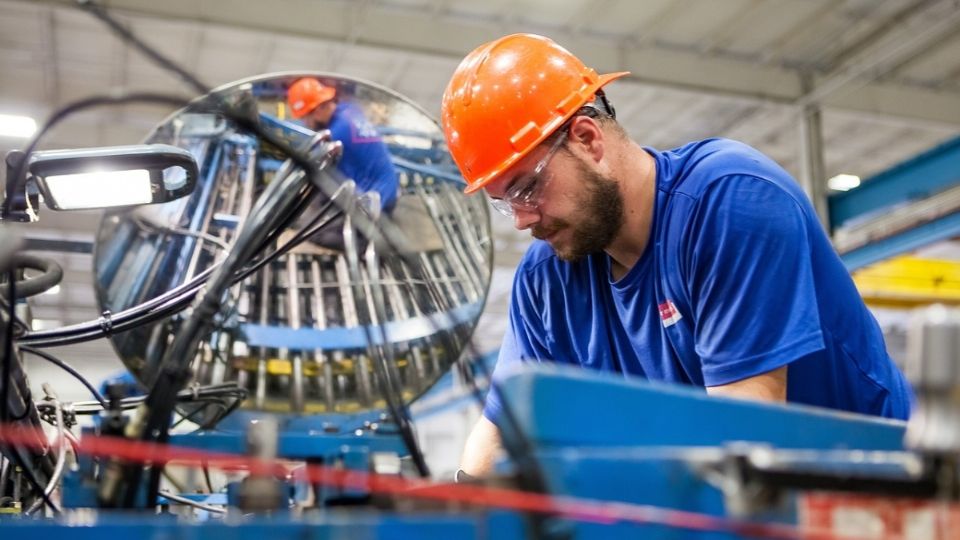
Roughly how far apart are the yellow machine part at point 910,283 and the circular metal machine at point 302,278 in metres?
2.90

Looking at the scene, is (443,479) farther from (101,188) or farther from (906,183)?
(906,183)

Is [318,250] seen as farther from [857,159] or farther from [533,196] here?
[857,159]

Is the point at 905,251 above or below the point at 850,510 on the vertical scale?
above

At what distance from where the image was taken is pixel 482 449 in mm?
1448

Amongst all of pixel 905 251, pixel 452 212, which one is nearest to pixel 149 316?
pixel 452 212

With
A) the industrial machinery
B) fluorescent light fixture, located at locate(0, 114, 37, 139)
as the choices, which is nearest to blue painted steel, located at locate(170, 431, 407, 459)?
the industrial machinery

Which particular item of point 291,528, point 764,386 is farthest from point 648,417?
point 764,386

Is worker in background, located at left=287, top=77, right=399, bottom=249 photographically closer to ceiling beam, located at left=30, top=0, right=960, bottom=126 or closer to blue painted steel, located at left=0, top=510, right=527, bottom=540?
blue painted steel, located at left=0, top=510, right=527, bottom=540

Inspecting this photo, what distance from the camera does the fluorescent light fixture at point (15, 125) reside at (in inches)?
206

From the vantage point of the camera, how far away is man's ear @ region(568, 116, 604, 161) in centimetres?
135

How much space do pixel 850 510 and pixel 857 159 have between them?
23.0 ft

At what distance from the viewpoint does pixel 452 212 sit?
2.34m

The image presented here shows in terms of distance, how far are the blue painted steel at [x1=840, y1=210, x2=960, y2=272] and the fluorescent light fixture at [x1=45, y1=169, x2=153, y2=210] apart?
2451 millimetres

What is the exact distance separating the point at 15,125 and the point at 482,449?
16.1ft
